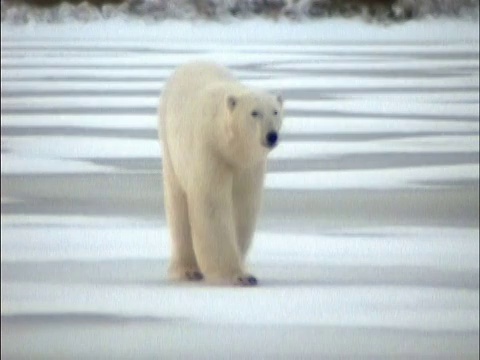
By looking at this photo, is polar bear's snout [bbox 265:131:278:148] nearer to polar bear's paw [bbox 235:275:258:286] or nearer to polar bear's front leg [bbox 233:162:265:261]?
polar bear's front leg [bbox 233:162:265:261]

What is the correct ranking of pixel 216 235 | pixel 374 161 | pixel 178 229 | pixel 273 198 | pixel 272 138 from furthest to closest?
pixel 374 161, pixel 273 198, pixel 178 229, pixel 216 235, pixel 272 138

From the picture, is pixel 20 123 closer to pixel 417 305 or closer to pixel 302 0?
pixel 302 0

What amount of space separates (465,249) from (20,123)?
1167mm

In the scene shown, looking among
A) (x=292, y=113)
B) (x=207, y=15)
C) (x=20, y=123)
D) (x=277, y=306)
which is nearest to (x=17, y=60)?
(x=20, y=123)

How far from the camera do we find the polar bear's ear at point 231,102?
6.13 ft

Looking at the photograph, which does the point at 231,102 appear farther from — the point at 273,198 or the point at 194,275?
the point at 273,198

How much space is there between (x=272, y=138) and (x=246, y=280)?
1.04 feet

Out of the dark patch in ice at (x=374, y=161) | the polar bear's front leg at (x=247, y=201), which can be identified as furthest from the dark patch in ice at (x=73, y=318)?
the dark patch in ice at (x=374, y=161)

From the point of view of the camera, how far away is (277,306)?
2066mm

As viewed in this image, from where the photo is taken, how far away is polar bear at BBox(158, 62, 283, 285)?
187 centimetres

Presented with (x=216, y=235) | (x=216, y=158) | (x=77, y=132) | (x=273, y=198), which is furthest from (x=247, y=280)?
(x=77, y=132)

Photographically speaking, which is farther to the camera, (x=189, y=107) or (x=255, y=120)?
(x=189, y=107)

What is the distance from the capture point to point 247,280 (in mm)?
2016

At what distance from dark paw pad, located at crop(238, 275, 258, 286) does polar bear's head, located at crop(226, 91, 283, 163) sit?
0.84ft
